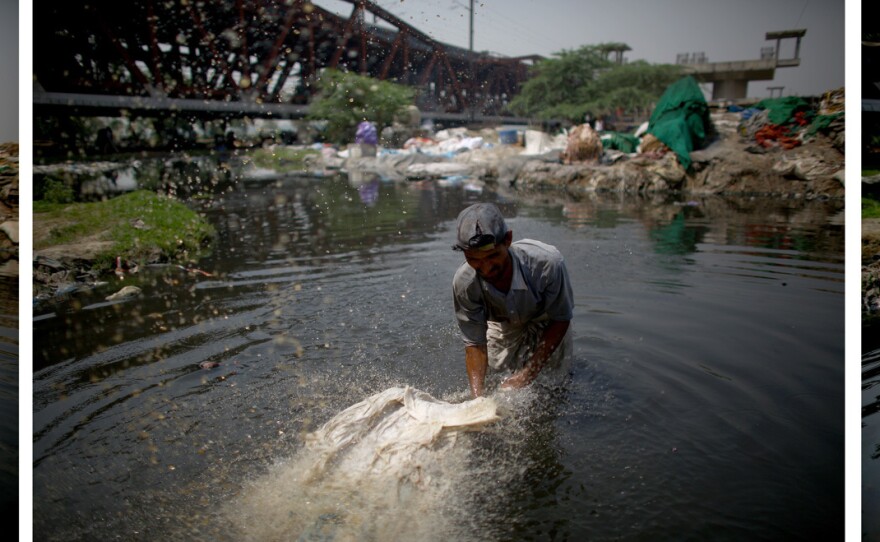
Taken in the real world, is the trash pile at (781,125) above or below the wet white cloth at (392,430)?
above

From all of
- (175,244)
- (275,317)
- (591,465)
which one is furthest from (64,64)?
(591,465)

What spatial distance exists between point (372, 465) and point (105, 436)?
1.42m

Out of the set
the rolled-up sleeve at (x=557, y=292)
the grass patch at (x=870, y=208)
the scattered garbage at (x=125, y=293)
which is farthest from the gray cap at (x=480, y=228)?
the scattered garbage at (x=125, y=293)

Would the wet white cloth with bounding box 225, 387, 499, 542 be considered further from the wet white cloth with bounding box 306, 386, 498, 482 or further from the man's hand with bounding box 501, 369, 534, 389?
the man's hand with bounding box 501, 369, 534, 389

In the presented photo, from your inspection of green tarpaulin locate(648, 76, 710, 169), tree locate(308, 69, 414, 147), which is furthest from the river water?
tree locate(308, 69, 414, 147)

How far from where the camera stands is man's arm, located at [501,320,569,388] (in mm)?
2621

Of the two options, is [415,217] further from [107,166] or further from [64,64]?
[107,166]

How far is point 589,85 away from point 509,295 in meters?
24.8

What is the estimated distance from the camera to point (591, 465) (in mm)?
2381

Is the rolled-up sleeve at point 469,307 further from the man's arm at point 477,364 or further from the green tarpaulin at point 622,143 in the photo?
the green tarpaulin at point 622,143

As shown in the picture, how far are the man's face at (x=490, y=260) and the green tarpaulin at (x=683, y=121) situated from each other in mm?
10938

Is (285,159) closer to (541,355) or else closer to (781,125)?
(781,125)

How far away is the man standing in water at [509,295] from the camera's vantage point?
213cm

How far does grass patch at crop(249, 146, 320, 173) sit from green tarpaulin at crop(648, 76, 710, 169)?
40.0ft
